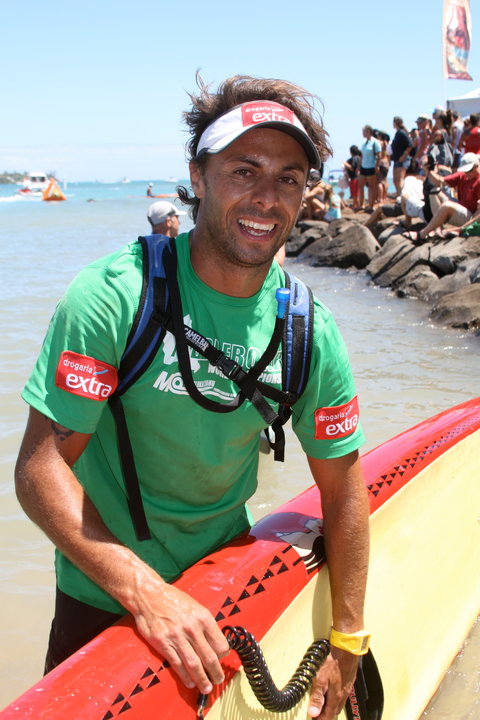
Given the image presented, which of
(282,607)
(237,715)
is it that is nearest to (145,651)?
(237,715)

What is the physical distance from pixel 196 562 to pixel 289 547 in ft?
0.91

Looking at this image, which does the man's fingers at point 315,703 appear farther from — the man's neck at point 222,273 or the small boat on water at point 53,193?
the small boat on water at point 53,193

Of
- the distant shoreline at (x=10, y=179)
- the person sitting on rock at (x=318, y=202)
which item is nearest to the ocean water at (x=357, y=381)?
the person sitting on rock at (x=318, y=202)

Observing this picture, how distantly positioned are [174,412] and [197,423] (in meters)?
0.07

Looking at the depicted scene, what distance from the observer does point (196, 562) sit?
2025 millimetres

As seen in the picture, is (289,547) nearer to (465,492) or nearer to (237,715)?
(237,715)

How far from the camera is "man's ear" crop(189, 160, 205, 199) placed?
2.08 metres

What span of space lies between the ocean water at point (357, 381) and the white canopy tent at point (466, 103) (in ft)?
20.8

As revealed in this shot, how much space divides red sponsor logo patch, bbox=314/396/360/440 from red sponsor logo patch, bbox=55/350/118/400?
25.4 inches

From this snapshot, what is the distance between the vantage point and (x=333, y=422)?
2.01 m

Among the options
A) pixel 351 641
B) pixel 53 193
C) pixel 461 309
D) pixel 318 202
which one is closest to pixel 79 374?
pixel 351 641

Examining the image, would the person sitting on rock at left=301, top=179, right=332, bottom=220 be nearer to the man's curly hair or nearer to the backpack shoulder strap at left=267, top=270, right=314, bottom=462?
the man's curly hair

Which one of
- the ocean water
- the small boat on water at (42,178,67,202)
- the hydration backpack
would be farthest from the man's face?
the small boat on water at (42,178,67,202)

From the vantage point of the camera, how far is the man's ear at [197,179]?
2082mm
